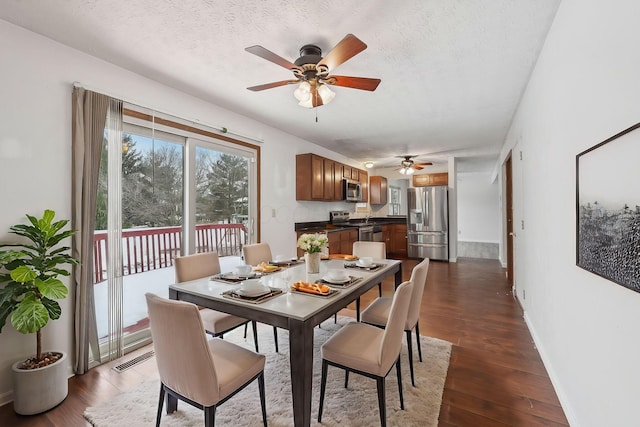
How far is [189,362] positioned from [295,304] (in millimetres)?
562

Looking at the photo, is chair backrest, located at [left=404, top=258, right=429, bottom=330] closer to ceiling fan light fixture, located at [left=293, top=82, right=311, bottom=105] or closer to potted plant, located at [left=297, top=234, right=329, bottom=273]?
potted plant, located at [left=297, top=234, right=329, bottom=273]

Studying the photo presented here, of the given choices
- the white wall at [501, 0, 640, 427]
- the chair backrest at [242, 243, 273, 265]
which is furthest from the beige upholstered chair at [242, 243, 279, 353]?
the white wall at [501, 0, 640, 427]

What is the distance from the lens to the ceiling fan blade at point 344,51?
1708 millimetres

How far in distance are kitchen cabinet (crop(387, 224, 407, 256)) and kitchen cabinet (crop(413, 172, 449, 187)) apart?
1.32m

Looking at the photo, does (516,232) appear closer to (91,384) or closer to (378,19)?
(378,19)

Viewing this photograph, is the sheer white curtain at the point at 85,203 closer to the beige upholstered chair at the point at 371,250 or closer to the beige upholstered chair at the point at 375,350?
the beige upholstered chair at the point at 375,350

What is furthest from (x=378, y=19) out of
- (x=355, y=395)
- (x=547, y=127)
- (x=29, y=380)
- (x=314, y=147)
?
(x=314, y=147)

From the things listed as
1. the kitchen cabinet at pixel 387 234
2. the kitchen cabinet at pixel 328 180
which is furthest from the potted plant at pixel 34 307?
the kitchen cabinet at pixel 387 234

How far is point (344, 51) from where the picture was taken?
1.85 metres

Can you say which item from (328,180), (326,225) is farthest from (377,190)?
(328,180)

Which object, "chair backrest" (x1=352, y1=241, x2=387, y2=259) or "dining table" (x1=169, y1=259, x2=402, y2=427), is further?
"chair backrest" (x1=352, y1=241, x2=387, y2=259)

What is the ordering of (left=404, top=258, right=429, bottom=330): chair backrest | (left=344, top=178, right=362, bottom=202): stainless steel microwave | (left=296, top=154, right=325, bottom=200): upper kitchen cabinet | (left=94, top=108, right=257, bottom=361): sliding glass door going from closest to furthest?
(left=404, top=258, right=429, bottom=330): chair backrest < (left=94, top=108, right=257, bottom=361): sliding glass door < (left=296, top=154, right=325, bottom=200): upper kitchen cabinet < (left=344, top=178, right=362, bottom=202): stainless steel microwave

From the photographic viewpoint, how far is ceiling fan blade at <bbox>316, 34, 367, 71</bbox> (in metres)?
1.71

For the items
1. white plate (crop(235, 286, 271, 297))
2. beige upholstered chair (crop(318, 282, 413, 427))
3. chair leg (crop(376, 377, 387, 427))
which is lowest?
chair leg (crop(376, 377, 387, 427))
